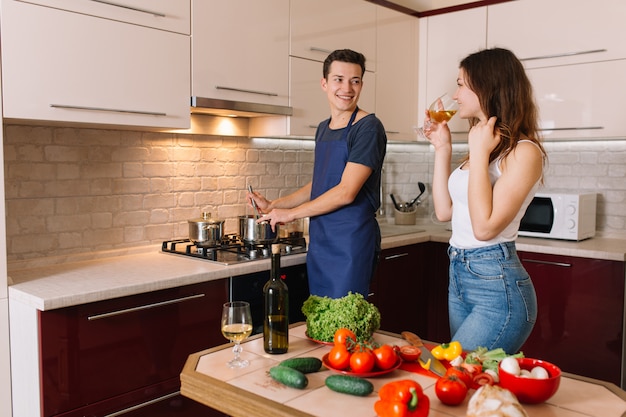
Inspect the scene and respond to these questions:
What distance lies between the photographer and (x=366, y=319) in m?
1.59

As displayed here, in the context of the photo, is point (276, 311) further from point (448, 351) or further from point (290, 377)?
point (448, 351)

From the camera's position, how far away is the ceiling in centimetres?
382

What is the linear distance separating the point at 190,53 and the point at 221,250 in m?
0.92

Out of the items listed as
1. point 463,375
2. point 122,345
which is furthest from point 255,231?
point 463,375

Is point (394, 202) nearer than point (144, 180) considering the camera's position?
No

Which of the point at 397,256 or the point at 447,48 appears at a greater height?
the point at 447,48

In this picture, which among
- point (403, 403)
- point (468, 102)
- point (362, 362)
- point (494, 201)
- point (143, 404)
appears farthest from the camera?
point (143, 404)

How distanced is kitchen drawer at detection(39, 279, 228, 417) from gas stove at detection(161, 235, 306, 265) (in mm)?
180

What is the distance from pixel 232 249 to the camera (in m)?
2.92

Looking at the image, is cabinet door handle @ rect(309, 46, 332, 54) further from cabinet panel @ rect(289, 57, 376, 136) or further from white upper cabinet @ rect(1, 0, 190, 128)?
white upper cabinet @ rect(1, 0, 190, 128)

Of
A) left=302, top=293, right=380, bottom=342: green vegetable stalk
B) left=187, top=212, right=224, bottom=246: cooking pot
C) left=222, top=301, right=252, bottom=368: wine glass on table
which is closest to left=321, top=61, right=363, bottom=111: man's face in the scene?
left=187, top=212, right=224, bottom=246: cooking pot

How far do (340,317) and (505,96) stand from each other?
2.98ft

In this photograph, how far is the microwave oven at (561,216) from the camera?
11.2 ft

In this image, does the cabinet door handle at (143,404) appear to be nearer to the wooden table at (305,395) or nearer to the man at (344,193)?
the man at (344,193)
